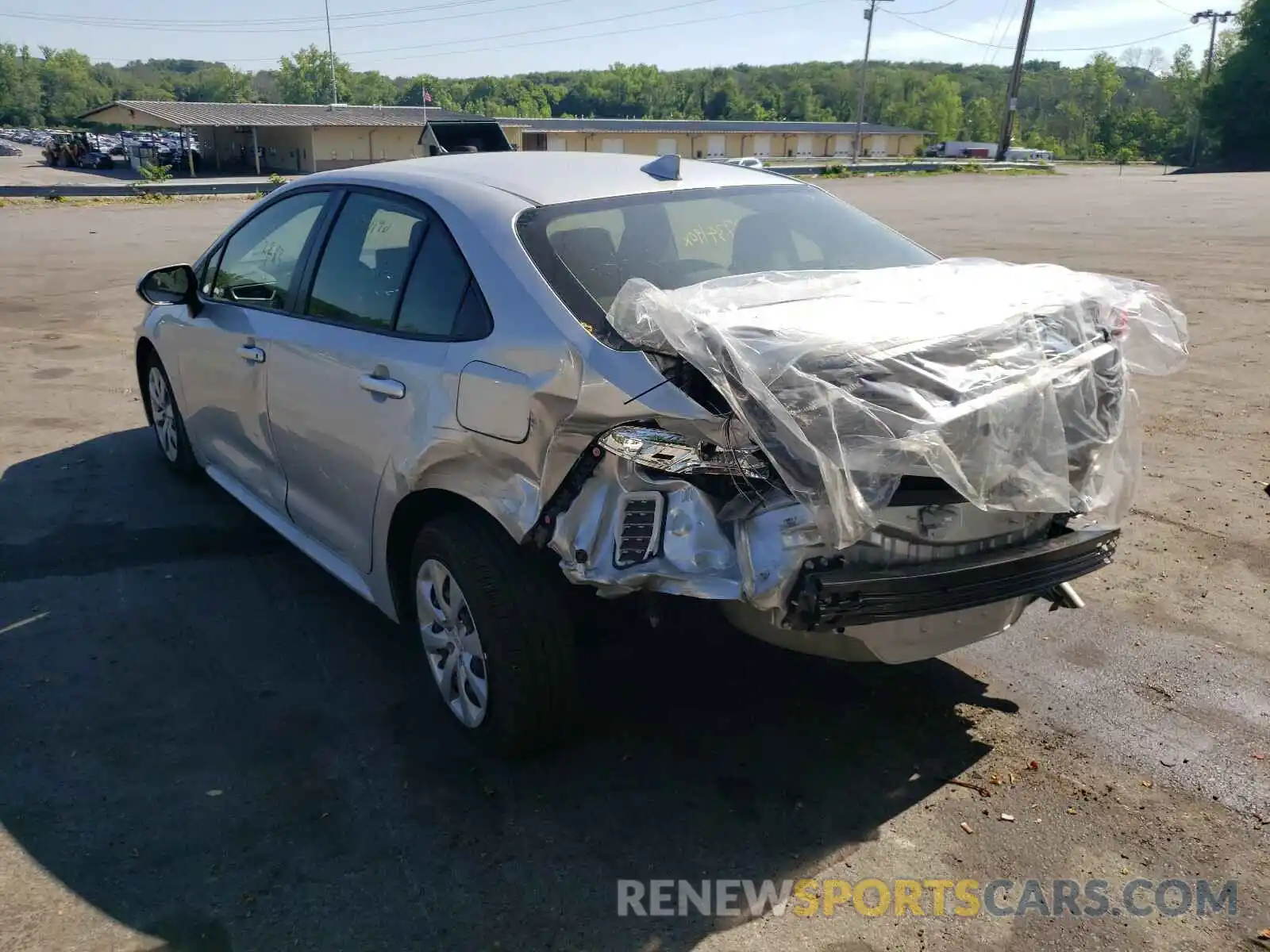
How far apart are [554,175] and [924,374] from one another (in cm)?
167

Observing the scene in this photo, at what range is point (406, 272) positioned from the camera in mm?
3543

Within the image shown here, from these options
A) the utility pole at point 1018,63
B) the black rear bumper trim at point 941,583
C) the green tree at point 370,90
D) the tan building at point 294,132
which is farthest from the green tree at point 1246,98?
the green tree at point 370,90

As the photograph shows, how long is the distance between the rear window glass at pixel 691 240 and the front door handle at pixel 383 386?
60 cm

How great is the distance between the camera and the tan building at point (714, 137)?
257 ft

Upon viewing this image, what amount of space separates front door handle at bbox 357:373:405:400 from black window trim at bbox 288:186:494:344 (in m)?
0.15

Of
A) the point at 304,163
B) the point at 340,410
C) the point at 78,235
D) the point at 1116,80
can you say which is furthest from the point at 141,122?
the point at 1116,80

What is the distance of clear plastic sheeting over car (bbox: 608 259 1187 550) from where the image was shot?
255 cm

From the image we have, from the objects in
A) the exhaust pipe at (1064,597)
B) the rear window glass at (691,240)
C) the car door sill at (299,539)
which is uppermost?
the rear window glass at (691,240)

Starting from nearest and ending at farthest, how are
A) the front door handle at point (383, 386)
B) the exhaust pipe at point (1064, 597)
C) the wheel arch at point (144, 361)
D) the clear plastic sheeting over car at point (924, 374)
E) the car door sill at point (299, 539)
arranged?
the clear plastic sheeting over car at point (924, 374) → the front door handle at point (383, 386) → the exhaust pipe at point (1064, 597) → the car door sill at point (299, 539) → the wheel arch at point (144, 361)

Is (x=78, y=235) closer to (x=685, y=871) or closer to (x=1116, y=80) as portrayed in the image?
(x=685, y=871)

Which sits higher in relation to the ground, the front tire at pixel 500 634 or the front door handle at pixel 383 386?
the front door handle at pixel 383 386

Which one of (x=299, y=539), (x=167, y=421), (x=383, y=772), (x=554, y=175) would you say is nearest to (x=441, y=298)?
(x=554, y=175)

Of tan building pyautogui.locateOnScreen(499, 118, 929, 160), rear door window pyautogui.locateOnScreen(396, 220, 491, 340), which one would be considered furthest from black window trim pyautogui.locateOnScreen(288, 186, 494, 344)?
tan building pyautogui.locateOnScreen(499, 118, 929, 160)

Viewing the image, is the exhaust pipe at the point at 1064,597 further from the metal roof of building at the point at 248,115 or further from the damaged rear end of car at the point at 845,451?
the metal roof of building at the point at 248,115
